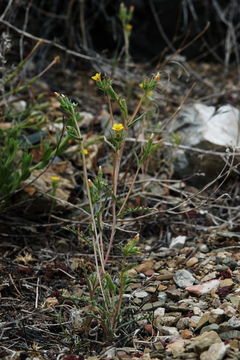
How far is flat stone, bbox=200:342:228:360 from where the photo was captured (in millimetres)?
1819

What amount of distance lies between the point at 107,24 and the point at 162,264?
11.0 ft

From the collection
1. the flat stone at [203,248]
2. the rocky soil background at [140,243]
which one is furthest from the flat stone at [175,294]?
the flat stone at [203,248]

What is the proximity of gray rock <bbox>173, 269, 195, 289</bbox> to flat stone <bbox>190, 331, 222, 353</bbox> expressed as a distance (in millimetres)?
483

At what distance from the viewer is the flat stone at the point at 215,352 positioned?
182 centimetres

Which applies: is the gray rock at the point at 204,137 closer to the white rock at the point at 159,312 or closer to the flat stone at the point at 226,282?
the flat stone at the point at 226,282

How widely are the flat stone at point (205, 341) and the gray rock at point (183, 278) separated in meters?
0.48

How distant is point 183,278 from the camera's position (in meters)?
2.55

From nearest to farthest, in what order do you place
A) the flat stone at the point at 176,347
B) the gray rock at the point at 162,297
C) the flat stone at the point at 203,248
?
the flat stone at the point at 176,347
the gray rock at the point at 162,297
the flat stone at the point at 203,248

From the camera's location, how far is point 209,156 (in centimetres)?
354

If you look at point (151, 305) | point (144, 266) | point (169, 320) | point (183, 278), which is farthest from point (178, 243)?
point (169, 320)

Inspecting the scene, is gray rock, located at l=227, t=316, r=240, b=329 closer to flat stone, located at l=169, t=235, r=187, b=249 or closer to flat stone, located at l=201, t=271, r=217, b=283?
flat stone, located at l=201, t=271, r=217, b=283

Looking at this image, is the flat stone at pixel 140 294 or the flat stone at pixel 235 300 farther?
the flat stone at pixel 140 294

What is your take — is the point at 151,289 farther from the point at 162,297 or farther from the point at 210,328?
the point at 210,328

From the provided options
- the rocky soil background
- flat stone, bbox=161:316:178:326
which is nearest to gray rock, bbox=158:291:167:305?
the rocky soil background
